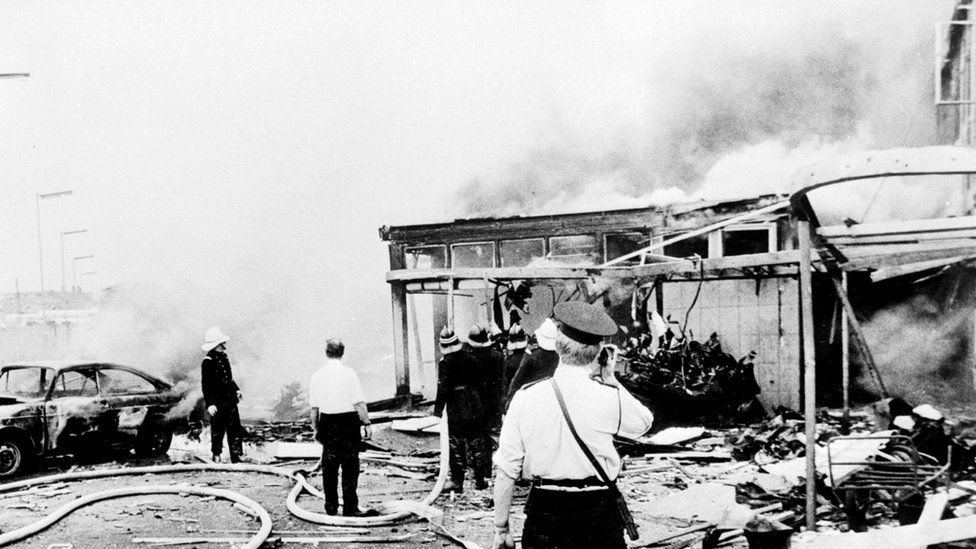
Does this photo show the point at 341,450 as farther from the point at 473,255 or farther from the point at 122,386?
the point at 473,255

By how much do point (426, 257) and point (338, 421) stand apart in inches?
487

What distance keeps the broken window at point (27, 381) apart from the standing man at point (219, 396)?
98.4 inches

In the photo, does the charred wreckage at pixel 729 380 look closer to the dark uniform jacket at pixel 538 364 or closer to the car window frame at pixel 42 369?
the car window frame at pixel 42 369

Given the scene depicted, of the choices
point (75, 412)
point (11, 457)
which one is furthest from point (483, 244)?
point (11, 457)

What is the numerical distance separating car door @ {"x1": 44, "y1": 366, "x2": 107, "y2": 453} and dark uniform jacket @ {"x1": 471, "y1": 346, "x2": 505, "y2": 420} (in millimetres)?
6233

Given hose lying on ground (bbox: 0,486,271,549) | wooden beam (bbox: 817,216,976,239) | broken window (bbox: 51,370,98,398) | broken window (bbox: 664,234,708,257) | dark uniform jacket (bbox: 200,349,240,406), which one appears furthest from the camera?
broken window (bbox: 664,234,708,257)

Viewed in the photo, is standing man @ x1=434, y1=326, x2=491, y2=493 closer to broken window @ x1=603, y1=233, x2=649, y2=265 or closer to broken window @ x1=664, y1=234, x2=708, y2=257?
broken window @ x1=603, y1=233, x2=649, y2=265

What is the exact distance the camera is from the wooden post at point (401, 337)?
54.5ft

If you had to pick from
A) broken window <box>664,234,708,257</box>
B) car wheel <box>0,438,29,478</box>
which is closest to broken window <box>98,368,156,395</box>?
car wheel <box>0,438,29,478</box>

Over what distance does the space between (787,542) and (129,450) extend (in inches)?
434

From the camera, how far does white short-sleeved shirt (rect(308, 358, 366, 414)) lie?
731 centimetres

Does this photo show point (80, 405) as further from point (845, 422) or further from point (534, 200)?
point (534, 200)

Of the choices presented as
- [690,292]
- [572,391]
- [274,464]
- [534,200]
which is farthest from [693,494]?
[534,200]

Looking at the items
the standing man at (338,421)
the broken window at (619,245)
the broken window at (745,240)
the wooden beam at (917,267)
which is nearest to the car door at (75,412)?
the standing man at (338,421)
